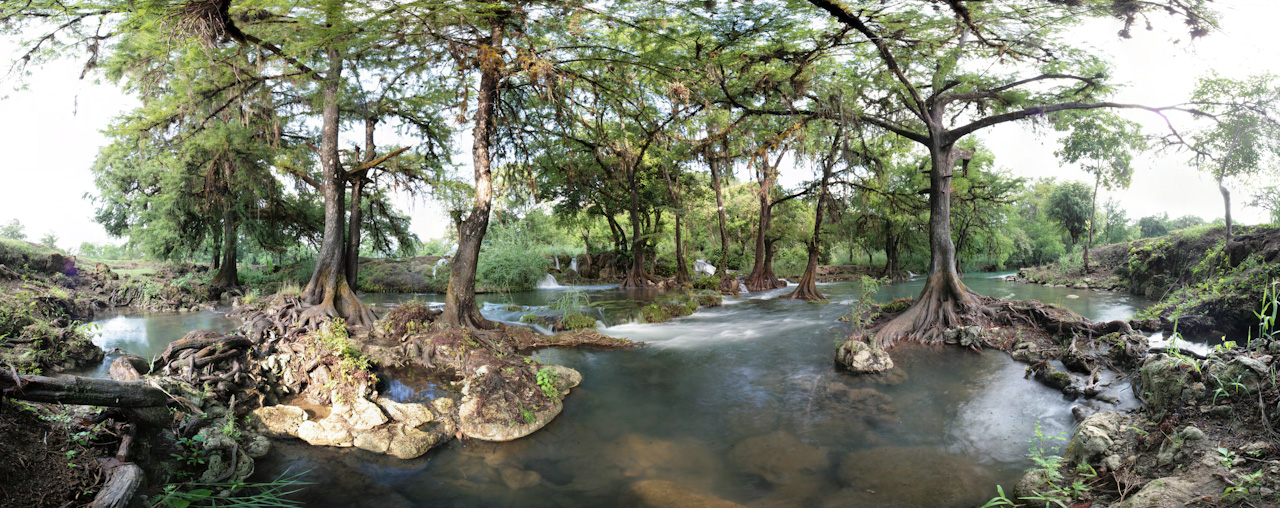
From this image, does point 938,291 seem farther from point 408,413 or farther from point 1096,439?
point 408,413

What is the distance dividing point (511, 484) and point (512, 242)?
1749 centimetres

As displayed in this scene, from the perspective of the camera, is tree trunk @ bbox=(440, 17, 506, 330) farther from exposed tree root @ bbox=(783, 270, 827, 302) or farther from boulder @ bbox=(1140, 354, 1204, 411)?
exposed tree root @ bbox=(783, 270, 827, 302)

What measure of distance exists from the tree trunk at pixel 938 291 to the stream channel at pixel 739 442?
Answer: 692 millimetres

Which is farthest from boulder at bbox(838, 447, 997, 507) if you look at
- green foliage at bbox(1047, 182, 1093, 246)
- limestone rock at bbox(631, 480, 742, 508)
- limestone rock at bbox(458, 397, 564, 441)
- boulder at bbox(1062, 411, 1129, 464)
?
green foliage at bbox(1047, 182, 1093, 246)

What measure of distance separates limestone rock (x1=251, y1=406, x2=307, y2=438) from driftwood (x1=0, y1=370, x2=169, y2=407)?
94.0 inches

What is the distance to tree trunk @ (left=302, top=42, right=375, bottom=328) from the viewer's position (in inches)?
363

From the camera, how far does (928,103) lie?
11305 millimetres

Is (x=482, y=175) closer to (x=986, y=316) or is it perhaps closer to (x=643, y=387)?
(x=643, y=387)

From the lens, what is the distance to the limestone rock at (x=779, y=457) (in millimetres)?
4832

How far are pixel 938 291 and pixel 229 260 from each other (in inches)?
899

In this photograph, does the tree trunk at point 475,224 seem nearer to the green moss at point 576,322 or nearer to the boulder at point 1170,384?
the green moss at point 576,322

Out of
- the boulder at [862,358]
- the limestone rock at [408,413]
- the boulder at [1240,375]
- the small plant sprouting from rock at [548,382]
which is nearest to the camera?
the boulder at [1240,375]

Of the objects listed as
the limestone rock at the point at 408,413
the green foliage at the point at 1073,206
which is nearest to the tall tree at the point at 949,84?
the limestone rock at the point at 408,413

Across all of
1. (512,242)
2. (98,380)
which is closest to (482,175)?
(98,380)
